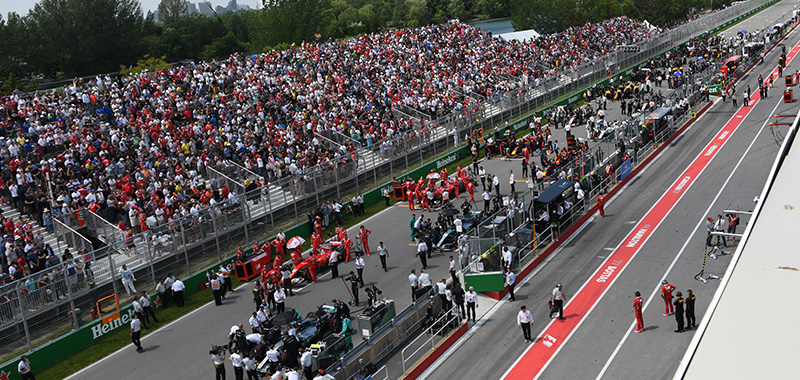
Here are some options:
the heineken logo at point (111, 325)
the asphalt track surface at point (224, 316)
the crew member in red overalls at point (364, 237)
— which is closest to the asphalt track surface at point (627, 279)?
the asphalt track surface at point (224, 316)

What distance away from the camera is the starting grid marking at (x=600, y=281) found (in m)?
20.1

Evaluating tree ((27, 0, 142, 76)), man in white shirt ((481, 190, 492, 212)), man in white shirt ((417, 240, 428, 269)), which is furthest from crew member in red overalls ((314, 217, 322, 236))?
tree ((27, 0, 142, 76))

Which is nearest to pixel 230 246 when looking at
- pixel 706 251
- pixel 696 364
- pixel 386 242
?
pixel 386 242

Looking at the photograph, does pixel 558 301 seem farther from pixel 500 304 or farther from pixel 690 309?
pixel 690 309

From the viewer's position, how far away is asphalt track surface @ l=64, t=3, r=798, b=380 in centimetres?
2005

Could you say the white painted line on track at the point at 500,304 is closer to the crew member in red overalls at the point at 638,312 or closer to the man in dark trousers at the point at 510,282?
the man in dark trousers at the point at 510,282

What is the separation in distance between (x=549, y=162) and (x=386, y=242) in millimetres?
11520

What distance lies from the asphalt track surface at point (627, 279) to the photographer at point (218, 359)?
6.00 metres

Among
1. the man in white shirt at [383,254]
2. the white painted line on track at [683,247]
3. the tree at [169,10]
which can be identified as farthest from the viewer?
the tree at [169,10]

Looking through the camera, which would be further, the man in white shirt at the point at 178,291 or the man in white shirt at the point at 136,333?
the man in white shirt at the point at 178,291

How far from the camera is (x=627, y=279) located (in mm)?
24578

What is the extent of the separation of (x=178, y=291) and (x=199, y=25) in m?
86.8

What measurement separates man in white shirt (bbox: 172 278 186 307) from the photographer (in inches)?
257

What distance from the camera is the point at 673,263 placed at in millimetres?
25250
